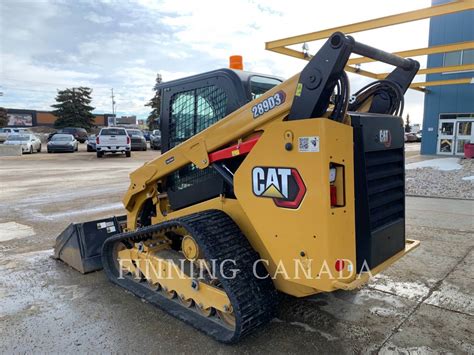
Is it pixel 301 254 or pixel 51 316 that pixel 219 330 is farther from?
pixel 51 316

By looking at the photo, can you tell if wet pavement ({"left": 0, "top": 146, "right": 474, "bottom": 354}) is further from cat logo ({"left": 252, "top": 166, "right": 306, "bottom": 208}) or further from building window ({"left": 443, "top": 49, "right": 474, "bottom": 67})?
building window ({"left": 443, "top": 49, "right": 474, "bottom": 67})

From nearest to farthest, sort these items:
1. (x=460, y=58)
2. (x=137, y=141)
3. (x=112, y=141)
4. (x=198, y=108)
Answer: (x=198, y=108), (x=460, y=58), (x=112, y=141), (x=137, y=141)

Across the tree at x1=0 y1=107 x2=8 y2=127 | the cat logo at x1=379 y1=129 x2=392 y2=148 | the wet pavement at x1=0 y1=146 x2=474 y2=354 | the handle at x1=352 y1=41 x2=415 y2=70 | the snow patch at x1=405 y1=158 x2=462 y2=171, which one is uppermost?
the tree at x1=0 y1=107 x2=8 y2=127

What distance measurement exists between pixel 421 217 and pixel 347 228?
522 cm

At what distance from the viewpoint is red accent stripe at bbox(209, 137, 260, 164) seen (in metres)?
2.86

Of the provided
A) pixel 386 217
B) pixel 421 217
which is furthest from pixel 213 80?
pixel 421 217

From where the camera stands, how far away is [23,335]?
3.02m

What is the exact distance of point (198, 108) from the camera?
362cm

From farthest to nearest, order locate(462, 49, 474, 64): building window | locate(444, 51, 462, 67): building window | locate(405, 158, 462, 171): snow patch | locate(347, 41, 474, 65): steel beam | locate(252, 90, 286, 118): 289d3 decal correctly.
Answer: locate(444, 51, 462, 67): building window, locate(462, 49, 474, 64): building window, locate(405, 158, 462, 171): snow patch, locate(347, 41, 474, 65): steel beam, locate(252, 90, 286, 118): 289d3 decal

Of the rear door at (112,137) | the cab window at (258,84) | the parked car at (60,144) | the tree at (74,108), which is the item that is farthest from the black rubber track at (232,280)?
the tree at (74,108)

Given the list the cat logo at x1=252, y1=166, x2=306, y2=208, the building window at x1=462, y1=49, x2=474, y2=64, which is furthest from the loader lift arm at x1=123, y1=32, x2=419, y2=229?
the building window at x1=462, y1=49, x2=474, y2=64

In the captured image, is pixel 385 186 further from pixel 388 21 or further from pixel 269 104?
pixel 388 21

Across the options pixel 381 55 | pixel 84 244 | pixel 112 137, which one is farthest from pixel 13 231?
pixel 112 137

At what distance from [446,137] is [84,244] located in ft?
71.9
